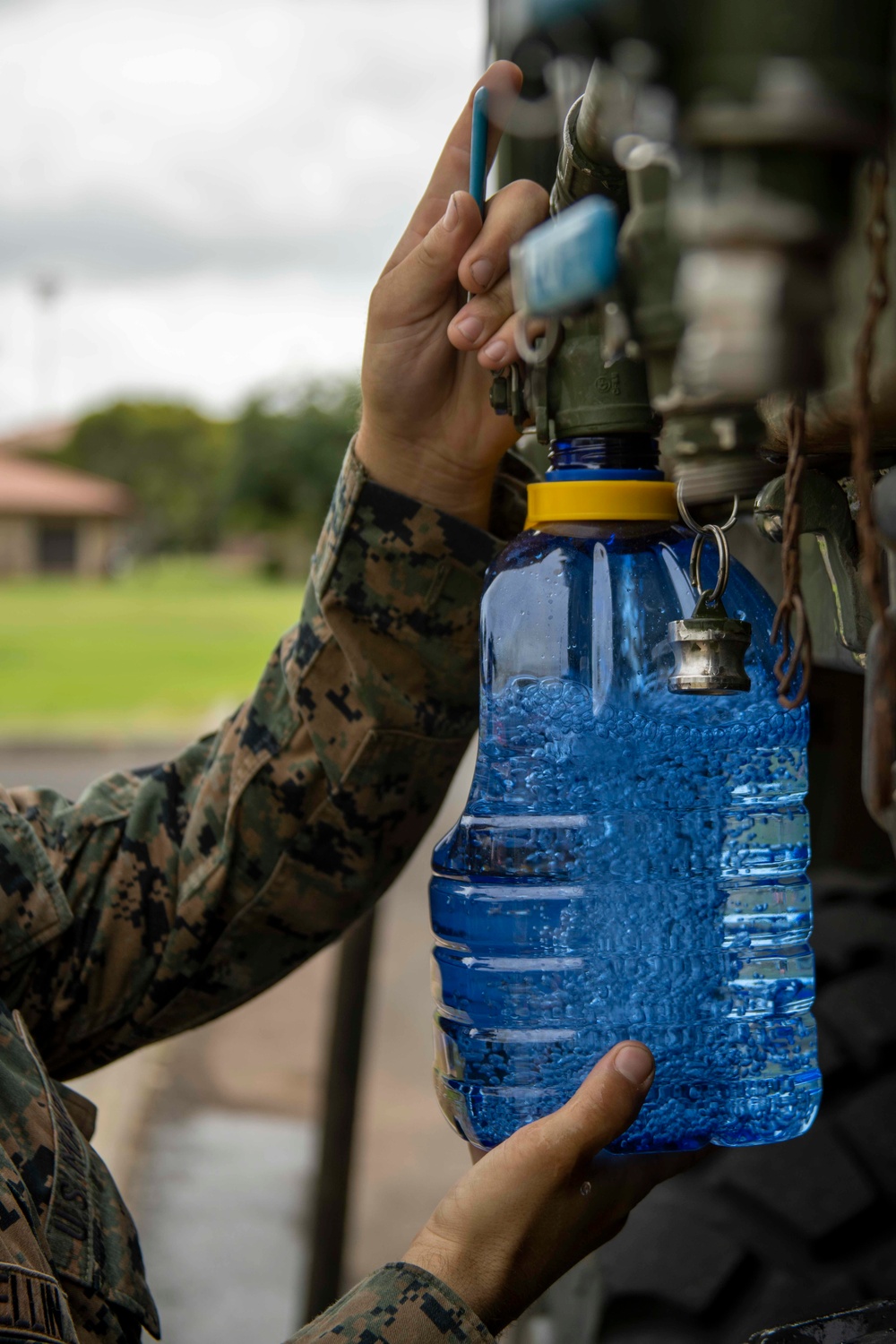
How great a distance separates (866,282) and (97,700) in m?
15.8

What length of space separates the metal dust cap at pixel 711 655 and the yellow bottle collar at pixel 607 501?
13 centimetres

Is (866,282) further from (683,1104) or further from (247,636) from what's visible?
(247,636)

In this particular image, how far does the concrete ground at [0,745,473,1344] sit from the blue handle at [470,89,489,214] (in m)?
2.28

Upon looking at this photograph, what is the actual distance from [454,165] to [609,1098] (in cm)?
78

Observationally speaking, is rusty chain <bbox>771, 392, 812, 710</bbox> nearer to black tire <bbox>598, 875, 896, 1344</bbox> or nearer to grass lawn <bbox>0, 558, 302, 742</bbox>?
black tire <bbox>598, 875, 896, 1344</bbox>

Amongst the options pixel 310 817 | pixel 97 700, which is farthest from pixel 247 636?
pixel 310 817

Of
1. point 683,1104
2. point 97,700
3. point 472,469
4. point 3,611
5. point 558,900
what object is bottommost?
point 3,611

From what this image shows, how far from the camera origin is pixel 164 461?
5716 cm

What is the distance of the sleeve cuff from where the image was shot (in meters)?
1.00

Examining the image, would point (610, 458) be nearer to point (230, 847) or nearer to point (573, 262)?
point (573, 262)

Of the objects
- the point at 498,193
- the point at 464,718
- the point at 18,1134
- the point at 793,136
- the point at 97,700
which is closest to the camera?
the point at 793,136

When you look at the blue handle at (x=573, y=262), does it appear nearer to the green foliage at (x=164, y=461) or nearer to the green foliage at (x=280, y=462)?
the green foliage at (x=280, y=462)

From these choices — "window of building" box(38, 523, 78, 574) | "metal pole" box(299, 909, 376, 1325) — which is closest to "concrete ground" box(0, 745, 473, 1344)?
"metal pole" box(299, 909, 376, 1325)

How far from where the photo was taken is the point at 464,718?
1367 millimetres
